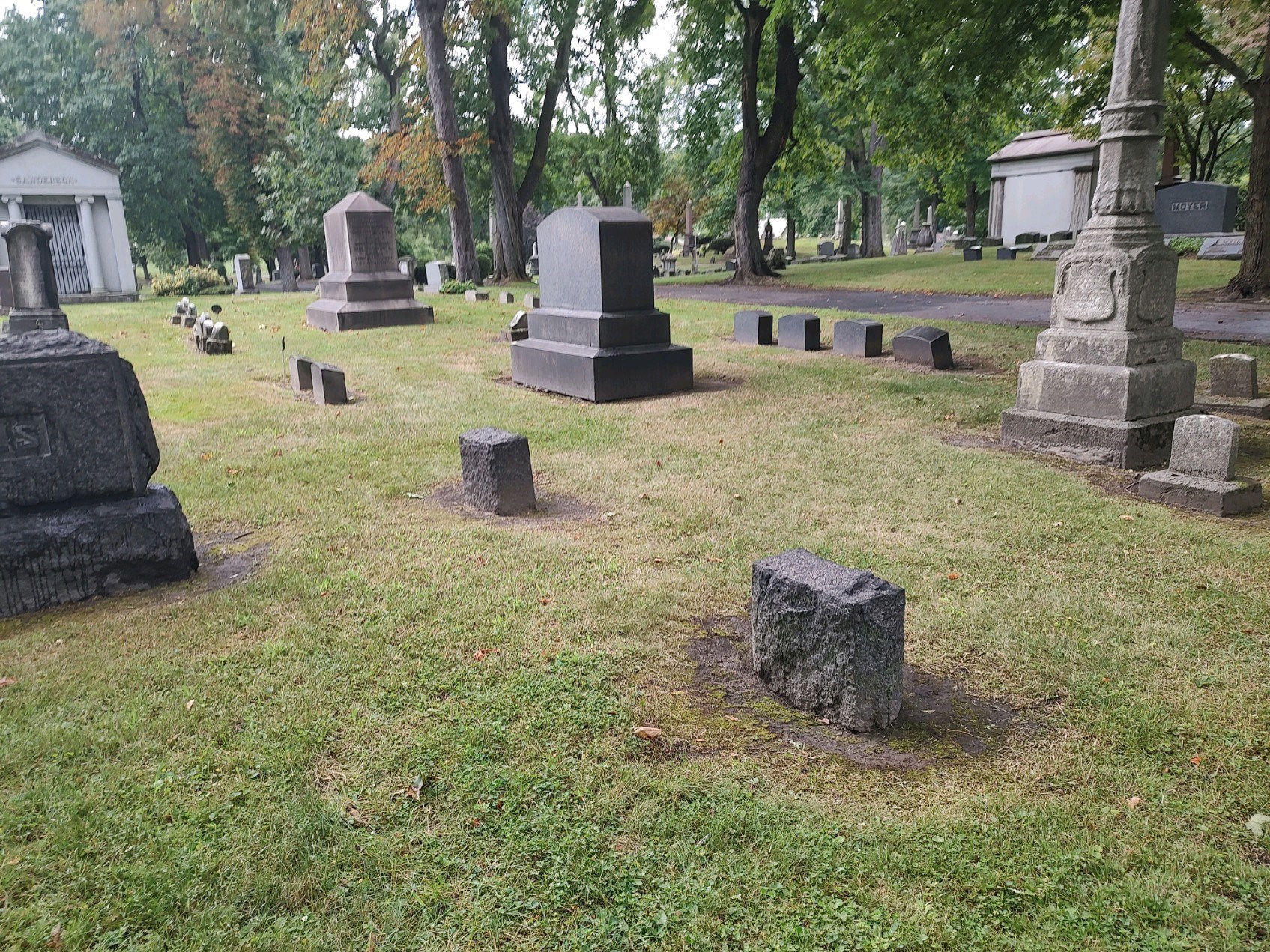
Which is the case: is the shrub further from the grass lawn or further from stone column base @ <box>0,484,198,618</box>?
stone column base @ <box>0,484,198,618</box>

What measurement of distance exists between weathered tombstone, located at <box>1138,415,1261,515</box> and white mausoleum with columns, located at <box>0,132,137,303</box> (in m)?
32.2

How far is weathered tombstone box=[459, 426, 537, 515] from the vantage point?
6.35 m

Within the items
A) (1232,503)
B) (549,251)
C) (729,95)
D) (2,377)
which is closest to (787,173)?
(729,95)

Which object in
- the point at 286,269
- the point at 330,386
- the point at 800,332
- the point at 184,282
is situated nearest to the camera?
the point at 330,386

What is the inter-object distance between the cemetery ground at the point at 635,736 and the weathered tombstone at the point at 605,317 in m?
3.65

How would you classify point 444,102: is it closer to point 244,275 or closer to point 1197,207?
point 244,275

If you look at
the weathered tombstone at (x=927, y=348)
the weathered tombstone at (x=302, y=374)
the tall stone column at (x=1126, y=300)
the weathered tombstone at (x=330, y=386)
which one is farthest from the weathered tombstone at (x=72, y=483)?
the weathered tombstone at (x=927, y=348)

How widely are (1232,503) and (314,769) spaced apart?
238 inches

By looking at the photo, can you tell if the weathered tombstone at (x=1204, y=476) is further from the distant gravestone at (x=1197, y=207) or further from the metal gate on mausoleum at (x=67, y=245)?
the metal gate on mausoleum at (x=67, y=245)

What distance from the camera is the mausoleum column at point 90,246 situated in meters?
29.7

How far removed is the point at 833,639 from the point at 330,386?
27.6 ft

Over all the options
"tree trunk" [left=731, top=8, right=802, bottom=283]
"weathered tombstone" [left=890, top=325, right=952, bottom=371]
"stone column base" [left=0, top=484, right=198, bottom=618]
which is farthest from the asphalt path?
"stone column base" [left=0, top=484, right=198, bottom=618]

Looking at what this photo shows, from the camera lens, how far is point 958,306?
18312 mm

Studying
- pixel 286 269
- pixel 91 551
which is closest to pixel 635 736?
pixel 91 551
